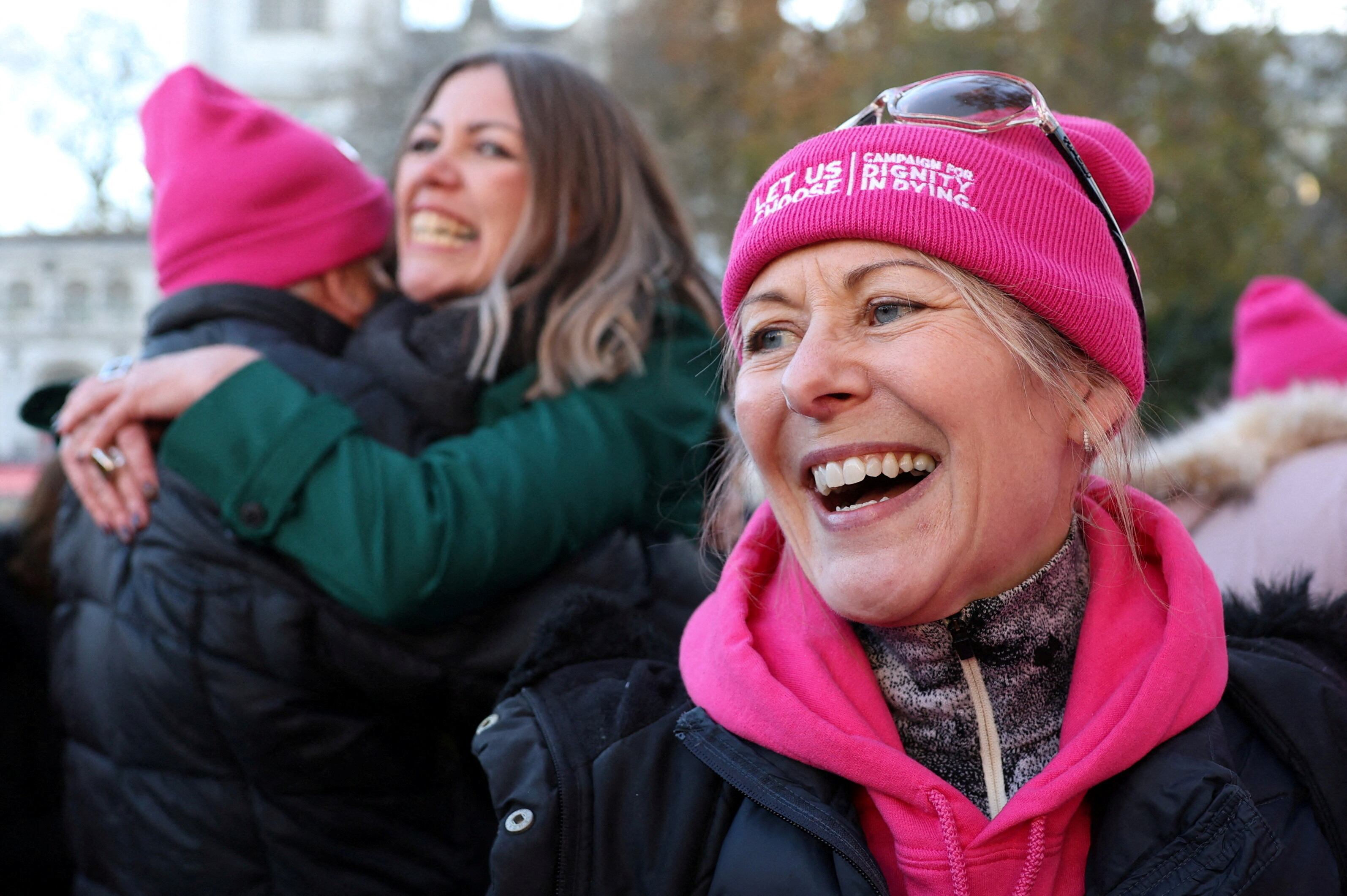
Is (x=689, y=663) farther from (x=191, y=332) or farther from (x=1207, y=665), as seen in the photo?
(x=191, y=332)

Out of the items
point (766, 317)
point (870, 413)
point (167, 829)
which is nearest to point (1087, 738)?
point (870, 413)

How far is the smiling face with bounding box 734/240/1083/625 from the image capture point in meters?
1.53

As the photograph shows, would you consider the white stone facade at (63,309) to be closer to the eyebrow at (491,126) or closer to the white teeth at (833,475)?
the eyebrow at (491,126)

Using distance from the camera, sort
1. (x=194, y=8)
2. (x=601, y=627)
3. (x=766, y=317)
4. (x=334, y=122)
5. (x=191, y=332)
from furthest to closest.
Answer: (x=194, y=8) → (x=334, y=122) → (x=191, y=332) → (x=601, y=627) → (x=766, y=317)

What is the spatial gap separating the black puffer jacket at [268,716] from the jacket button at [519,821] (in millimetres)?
496

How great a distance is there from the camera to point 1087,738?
4.95 ft

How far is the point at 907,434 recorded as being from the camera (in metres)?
1.53

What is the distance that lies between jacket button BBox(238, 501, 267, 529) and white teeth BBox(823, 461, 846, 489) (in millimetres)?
1083

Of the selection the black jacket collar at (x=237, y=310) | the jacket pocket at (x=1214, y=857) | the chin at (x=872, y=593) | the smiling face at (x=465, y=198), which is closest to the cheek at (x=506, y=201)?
the smiling face at (x=465, y=198)

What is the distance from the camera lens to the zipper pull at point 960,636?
1.63m

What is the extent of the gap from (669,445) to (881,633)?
0.84 meters

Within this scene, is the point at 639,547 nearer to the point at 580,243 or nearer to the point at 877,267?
the point at 580,243

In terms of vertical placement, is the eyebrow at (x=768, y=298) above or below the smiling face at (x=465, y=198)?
above

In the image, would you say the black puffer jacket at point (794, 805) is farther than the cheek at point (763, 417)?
No
